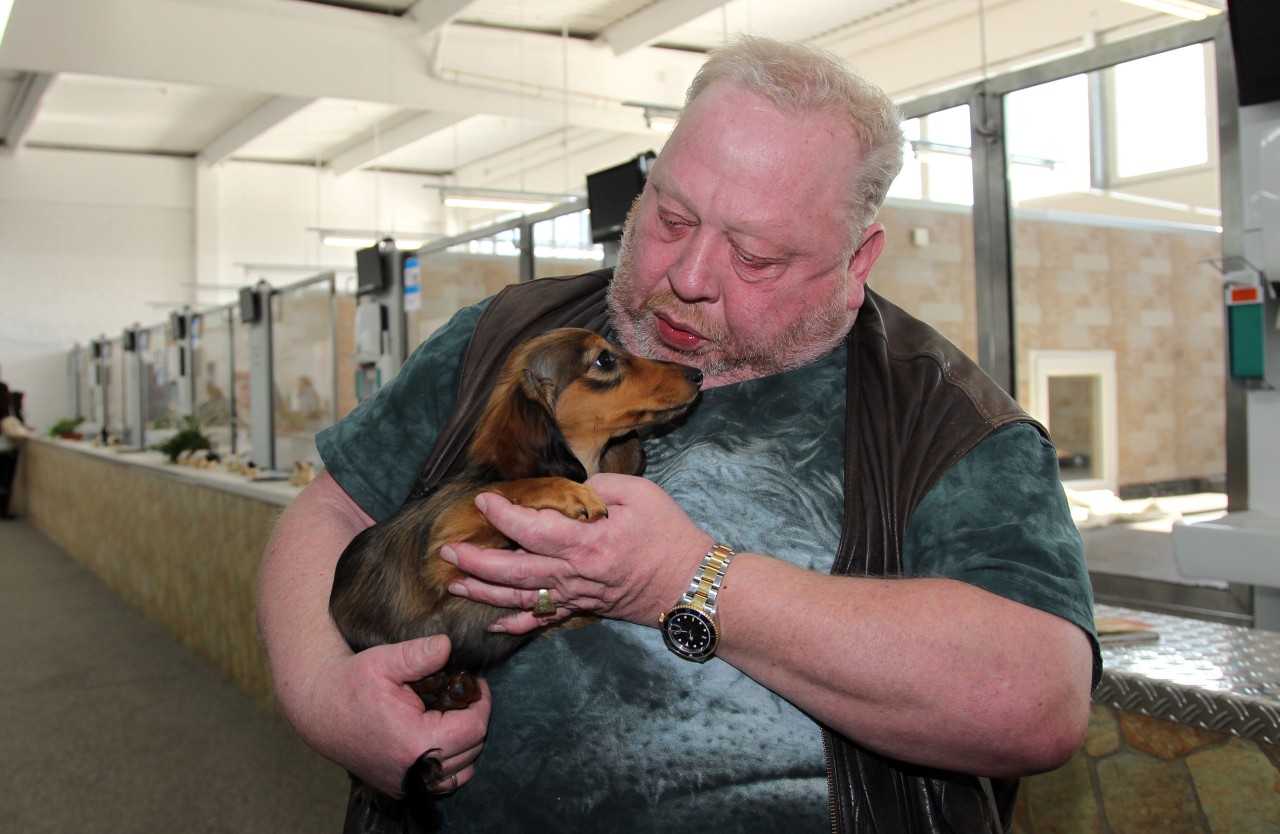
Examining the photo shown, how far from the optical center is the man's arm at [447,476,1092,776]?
0.91 m

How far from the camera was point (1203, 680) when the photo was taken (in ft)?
5.24

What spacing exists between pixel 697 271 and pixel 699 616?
0.44 m

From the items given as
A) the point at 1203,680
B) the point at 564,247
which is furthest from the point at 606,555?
the point at 564,247

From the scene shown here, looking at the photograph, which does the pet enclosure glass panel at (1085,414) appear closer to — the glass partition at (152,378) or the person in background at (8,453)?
Answer: the glass partition at (152,378)

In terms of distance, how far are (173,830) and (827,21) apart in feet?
29.6

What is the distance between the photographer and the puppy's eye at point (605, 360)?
1340 mm

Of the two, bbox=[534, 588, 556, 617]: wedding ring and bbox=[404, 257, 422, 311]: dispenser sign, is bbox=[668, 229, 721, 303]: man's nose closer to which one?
bbox=[534, 588, 556, 617]: wedding ring

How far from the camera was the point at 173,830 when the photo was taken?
3.07 meters

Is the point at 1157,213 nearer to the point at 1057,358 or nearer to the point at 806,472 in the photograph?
the point at 1057,358

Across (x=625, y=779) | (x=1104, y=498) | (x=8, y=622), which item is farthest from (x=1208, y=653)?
(x=8, y=622)

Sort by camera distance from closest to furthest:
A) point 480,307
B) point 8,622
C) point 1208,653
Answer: point 480,307 → point 1208,653 → point 8,622

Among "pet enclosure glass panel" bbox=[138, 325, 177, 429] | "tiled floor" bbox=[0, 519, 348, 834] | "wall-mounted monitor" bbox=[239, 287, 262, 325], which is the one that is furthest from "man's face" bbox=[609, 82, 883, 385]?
"pet enclosure glass panel" bbox=[138, 325, 177, 429]

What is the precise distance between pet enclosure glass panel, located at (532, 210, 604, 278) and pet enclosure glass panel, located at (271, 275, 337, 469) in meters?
2.04

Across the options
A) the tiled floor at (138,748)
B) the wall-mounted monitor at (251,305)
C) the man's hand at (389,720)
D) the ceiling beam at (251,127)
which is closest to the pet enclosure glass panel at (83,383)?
the ceiling beam at (251,127)
